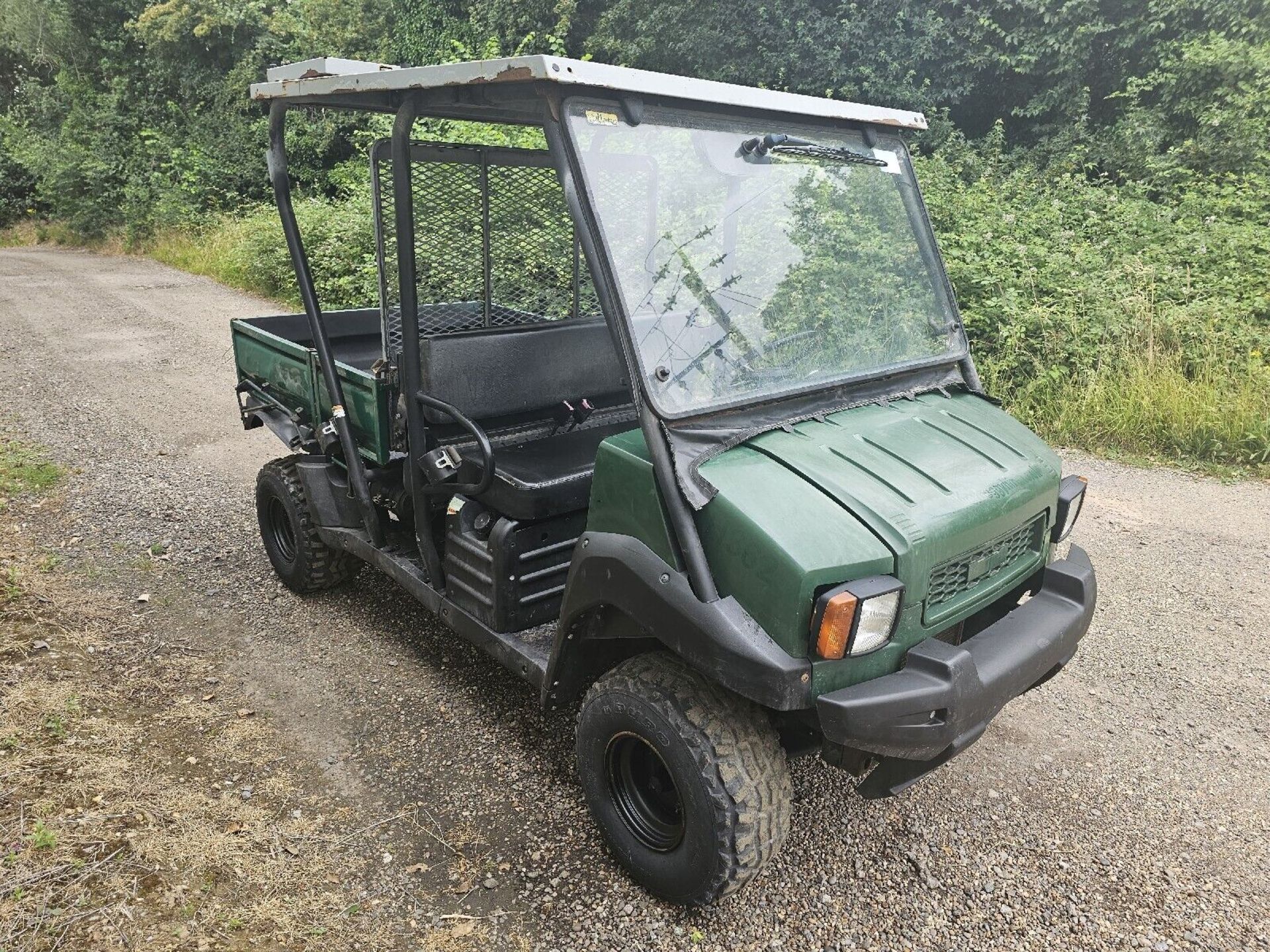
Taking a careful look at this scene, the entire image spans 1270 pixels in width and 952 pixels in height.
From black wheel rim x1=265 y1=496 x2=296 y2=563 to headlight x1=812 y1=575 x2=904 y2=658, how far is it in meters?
2.91

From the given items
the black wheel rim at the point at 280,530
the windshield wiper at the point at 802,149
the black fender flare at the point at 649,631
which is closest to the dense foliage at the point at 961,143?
the windshield wiper at the point at 802,149

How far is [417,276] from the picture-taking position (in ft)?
10.4

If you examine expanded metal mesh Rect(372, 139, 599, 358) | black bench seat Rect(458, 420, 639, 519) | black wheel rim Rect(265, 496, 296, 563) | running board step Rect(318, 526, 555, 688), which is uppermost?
expanded metal mesh Rect(372, 139, 599, 358)

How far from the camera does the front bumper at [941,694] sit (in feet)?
6.69

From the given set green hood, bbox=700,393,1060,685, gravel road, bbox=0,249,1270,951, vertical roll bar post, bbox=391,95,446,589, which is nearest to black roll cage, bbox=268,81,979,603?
vertical roll bar post, bbox=391,95,446,589

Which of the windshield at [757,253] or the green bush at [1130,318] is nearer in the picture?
the windshield at [757,253]

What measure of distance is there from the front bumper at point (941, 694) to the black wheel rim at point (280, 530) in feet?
9.64

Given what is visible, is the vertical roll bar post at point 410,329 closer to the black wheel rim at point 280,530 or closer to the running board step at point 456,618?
the running board step at point 456,618

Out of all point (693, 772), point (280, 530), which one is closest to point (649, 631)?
point (693, 772)

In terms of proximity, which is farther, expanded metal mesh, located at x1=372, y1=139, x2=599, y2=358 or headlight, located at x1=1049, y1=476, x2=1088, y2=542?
expanded metal mesh, located at x1=372, y1=139, x2=599, y2=358

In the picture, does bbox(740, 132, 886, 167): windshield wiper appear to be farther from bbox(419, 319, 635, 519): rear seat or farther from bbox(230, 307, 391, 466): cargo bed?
bbox(230, 307, 391, 466): cargo bed

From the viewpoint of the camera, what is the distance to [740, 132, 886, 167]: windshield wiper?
8.54 feet

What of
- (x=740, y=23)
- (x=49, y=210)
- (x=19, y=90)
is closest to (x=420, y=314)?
(x=740, y=23)

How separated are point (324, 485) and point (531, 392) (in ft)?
3.27
